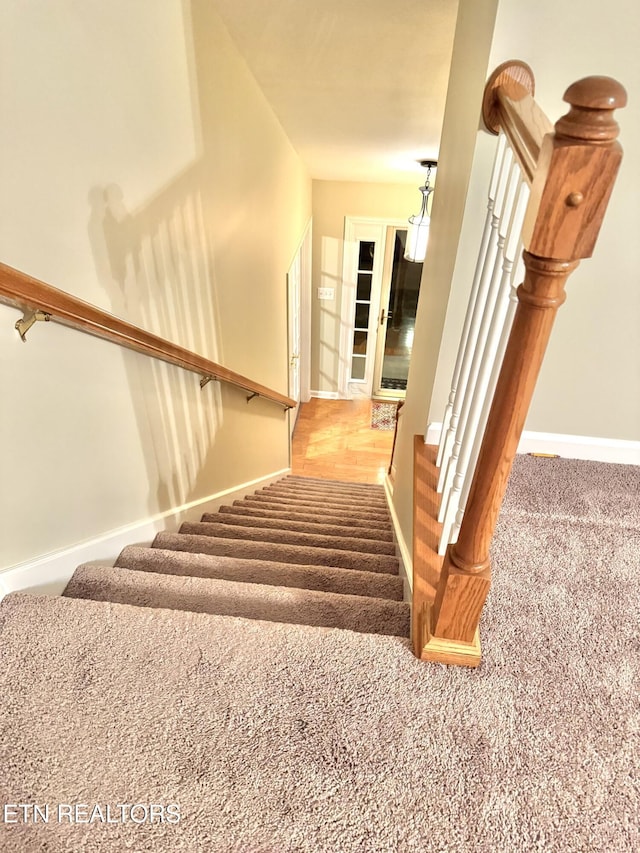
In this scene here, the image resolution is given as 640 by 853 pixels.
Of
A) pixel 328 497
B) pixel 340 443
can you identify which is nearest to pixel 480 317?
pixel 328 497

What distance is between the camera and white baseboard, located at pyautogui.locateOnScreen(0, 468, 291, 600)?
129 centimetres

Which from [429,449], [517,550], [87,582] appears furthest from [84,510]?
[517,550]

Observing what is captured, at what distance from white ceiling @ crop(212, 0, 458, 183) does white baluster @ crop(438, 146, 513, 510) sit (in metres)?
1.09

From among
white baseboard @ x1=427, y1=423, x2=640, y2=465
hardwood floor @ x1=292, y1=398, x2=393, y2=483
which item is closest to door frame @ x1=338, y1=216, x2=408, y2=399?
hardwood floor @ x1=292, y1=398, x2=393, y2=483

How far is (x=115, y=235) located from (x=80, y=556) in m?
0.98

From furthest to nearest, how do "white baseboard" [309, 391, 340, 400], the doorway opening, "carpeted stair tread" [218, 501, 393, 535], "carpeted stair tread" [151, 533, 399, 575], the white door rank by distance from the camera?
1. "white baseboard" [309, 391, 340, 400]
2. the doorway opening
3. the white door
4. "carpeted stair tread" [218, 501, 393, 535]
5. "carpeted stair tread" [151, 533, 399, 575]

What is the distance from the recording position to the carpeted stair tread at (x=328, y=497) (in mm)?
3165

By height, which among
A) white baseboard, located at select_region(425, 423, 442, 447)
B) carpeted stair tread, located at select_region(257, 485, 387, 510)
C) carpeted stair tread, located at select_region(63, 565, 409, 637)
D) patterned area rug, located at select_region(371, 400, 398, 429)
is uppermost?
white baseboard, located at select_region(425, 423, 442, 447)

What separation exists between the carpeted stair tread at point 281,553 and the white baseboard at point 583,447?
0.72 meters

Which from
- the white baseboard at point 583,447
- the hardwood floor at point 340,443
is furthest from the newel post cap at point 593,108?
the hardwood floor at point 340,443

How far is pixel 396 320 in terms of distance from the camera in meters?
6.27

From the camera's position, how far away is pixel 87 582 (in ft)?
4.76

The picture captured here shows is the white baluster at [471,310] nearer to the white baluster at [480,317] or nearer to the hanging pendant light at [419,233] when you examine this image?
the white baluster at [480,317]

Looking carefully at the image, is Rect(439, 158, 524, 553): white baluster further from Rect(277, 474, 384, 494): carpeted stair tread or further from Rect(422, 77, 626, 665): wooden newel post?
Rect(277, 474, 384, 494): carpeted stair tread
